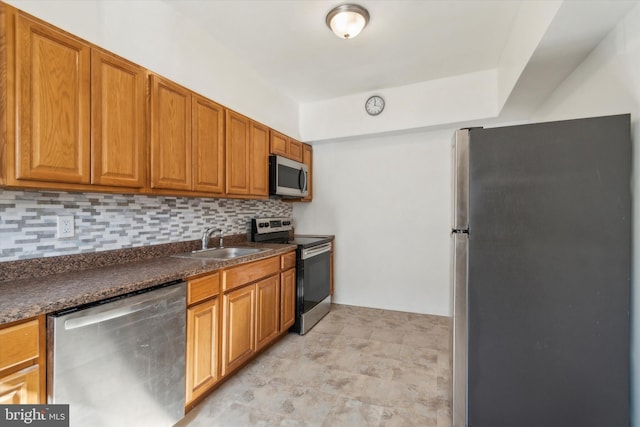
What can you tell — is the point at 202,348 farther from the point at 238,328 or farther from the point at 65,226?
the point at 65,226

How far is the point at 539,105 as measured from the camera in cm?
255

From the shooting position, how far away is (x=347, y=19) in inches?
78.4

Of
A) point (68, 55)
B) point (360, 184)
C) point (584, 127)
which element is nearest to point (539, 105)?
point (584, 127)

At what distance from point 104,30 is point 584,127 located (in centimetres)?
253

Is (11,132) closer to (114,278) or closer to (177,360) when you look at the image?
(114,278)

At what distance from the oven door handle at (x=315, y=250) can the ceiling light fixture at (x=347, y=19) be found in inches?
75.6

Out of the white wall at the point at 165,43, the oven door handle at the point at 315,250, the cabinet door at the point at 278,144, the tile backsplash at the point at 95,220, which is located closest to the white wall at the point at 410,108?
the cabinet door at the point at 278,144

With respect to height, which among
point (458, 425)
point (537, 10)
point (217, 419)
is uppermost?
point (537, 10)

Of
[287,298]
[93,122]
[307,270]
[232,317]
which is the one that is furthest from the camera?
[307,270]

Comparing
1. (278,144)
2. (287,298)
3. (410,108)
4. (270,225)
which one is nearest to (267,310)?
(287,298)

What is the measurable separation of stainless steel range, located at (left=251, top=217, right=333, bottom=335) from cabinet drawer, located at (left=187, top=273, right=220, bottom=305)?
3.62ft

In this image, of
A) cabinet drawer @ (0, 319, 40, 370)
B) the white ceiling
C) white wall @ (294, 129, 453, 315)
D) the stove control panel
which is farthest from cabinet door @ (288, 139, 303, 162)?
cabinet drawer @ (0, 319, 40, 370)

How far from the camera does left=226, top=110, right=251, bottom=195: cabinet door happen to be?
2.39m

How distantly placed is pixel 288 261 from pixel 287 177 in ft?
3.15
